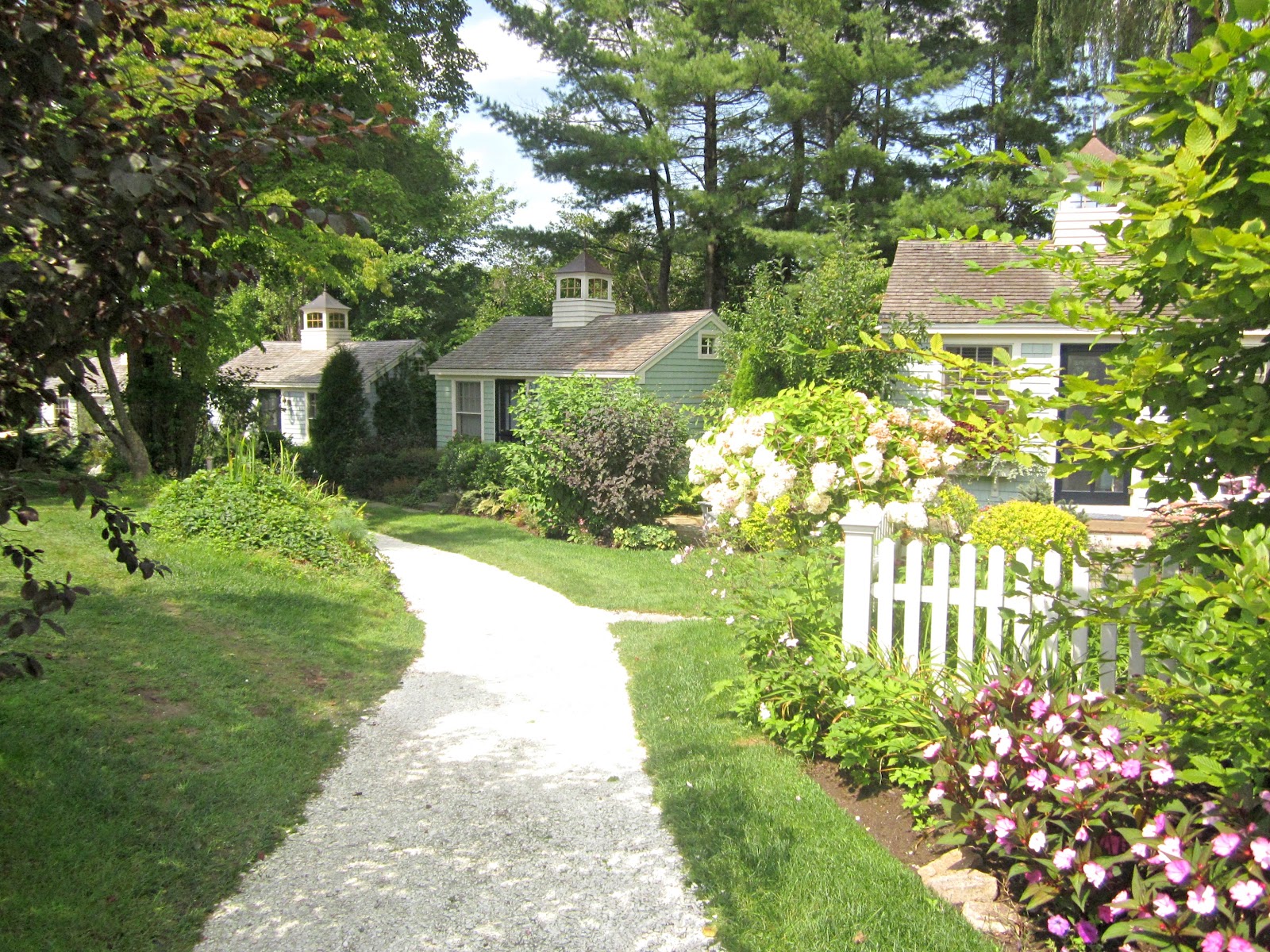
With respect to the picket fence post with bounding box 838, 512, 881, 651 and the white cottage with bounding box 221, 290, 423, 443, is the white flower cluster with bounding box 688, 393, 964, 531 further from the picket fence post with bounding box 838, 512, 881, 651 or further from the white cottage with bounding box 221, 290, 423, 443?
the white cottage with bounding box 221, 290, 423, 443

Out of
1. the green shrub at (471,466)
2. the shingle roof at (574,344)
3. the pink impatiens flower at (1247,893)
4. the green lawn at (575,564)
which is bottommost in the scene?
the green lawn at (575,564)

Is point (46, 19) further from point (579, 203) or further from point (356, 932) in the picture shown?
point (579, 203)

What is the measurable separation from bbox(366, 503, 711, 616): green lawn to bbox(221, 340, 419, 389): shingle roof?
9.80 meters

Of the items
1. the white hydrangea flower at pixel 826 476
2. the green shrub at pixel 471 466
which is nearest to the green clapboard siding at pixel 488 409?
the green shrub at pixel 471 466

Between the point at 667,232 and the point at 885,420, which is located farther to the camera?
the point at 667,232

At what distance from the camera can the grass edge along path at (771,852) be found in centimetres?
370

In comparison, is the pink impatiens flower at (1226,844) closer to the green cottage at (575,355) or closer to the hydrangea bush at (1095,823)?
the hydrangea bush at (1095,823)

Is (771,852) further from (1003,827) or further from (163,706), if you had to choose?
(163,706)

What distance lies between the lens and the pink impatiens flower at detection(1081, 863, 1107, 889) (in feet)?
10.8

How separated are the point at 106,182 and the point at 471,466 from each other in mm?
17088

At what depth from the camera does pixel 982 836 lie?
3914 mm

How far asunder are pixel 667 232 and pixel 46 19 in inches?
1090

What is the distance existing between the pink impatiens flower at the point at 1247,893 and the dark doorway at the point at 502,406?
20102 millimetres

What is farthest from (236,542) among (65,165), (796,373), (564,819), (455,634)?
(796,373)
